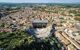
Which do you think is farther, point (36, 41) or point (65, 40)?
point (65, 40)

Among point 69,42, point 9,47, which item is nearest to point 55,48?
point 69,42

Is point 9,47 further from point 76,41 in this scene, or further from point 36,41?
point 76,41

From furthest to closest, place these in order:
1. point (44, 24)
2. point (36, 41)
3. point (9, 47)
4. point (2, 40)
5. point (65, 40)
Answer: point (44, 24) < point (65, 40) < point (2, 40) < point (36, 41) < point (9, 47)


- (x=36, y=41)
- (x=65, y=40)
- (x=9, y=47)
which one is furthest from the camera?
(x=65, y=40)

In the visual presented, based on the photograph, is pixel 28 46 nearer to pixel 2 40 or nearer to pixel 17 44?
pixel 17 44

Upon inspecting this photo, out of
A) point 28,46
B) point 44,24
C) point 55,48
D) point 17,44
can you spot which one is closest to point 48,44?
point 55,48

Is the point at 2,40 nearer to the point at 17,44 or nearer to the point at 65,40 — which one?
the point at 17,44

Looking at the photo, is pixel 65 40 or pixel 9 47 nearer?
pixel 9 47

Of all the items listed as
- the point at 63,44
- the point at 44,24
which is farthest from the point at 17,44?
the point at 44,24
